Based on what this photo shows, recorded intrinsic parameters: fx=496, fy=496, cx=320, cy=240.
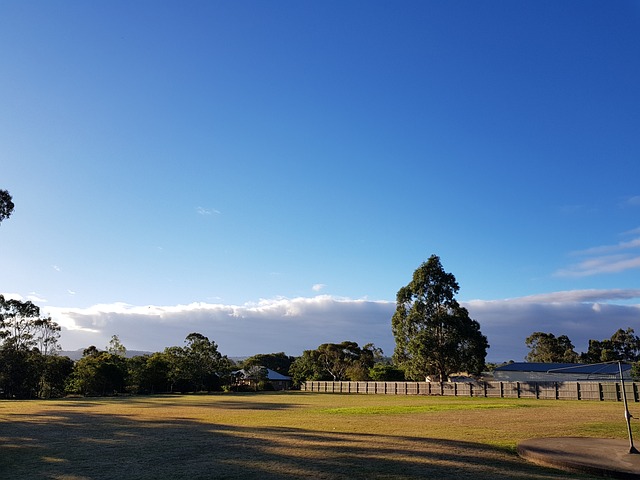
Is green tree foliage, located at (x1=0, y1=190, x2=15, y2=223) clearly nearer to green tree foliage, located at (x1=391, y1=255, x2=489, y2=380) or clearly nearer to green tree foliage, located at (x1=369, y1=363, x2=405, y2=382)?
green tree foliage, located at (x1=391, y1=255, x2=489, y2=380)

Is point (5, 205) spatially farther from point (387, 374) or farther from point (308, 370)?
point (308, 370)

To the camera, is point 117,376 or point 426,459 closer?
point 426,459

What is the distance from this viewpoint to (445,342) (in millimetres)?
57344

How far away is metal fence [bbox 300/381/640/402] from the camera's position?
3980 centimetres

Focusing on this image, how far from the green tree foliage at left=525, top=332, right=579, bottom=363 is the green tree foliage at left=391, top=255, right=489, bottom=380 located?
7298cm

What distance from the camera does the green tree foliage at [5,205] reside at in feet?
109

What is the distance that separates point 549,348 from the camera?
12088cm

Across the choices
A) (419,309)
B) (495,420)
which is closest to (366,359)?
(419,309)

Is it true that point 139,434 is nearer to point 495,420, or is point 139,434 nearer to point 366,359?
point 495,420

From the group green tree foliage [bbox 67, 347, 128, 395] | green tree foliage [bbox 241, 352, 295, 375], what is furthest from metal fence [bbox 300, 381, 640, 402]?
green tree foliage [bbox 241, 352, 295, 375]

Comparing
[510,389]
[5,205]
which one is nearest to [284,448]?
[5,205]

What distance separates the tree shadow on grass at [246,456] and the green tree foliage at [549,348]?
11781 cm

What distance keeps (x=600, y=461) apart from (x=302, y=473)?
6536mm

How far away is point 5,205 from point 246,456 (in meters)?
29.6
